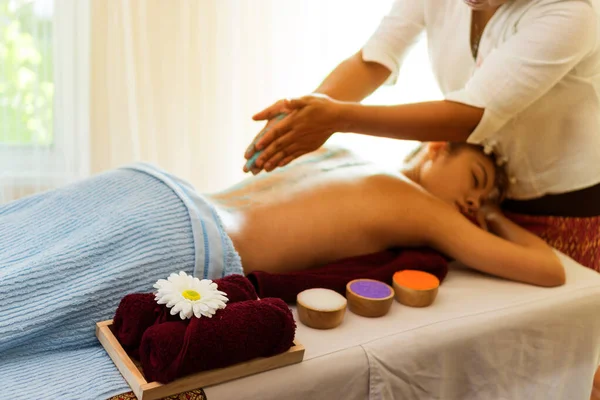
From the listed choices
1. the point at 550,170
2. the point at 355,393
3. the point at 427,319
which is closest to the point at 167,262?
the point at 355,393

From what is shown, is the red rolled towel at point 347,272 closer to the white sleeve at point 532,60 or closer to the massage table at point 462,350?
the massage table at point 462,350

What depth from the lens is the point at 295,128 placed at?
1.33 metres

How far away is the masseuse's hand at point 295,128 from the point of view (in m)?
1.33

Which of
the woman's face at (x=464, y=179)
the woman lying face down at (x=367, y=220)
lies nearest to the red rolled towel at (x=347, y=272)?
the woman lying face down at (x=367, y=220)

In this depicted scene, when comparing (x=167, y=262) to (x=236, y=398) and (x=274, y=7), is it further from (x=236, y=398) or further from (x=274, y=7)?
(x=274, y=7)

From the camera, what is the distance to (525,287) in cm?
145

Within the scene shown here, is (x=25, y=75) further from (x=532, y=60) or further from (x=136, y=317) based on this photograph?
(x=532, y=60)

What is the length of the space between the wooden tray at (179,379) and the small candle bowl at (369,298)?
9.1 inches

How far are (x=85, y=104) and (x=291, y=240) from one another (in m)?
1.08

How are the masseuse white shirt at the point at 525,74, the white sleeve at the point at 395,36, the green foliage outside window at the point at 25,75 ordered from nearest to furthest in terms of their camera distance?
the masseuse white shirt at the point at 525,74 → the white sleeve at the point at 395,36 → the green foliage outside window at the point at 25,75

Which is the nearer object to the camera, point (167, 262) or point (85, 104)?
point (167, 262)

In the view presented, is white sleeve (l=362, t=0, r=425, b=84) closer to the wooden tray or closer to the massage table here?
the massage table

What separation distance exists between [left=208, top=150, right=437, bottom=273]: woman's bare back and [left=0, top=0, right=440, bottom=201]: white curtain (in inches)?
Result: 31.7

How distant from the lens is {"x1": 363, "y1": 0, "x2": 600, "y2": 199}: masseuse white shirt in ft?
4.46
